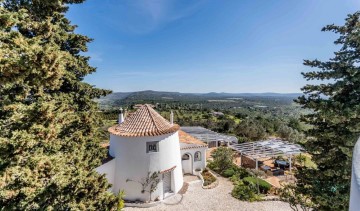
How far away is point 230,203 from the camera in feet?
63.0

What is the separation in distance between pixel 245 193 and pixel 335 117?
13.9 m

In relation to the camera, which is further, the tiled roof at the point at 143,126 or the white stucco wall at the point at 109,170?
the tiled roof at the point at 143,126

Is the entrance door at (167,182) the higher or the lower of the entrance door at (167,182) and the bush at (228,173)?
the higher

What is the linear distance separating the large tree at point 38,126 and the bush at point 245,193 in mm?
13053

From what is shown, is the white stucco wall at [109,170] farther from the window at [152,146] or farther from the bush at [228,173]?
the bush at [228,173]

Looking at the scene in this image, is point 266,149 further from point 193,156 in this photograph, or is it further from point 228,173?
point 193,156

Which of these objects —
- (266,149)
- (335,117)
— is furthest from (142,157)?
(266,149)

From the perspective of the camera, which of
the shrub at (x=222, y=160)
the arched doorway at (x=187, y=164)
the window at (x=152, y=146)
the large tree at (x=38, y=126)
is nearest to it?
the large tree at (x=38, y=126)

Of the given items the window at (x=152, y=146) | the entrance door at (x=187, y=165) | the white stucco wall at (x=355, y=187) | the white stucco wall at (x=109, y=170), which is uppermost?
the white stucco wall at (x=355, y=187)

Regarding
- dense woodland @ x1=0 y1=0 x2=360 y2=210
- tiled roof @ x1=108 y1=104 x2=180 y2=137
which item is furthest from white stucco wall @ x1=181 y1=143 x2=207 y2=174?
dense woodland @ x1=0 y1=0 x2=360 y2=210

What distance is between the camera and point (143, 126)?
1970cm

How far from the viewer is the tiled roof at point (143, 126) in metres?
19.0

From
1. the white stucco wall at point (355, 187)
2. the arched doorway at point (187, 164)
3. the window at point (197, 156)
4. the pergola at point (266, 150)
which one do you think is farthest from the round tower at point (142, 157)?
the white stucco wall at point (355, 187)

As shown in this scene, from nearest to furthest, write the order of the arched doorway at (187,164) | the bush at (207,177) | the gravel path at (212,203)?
the gravel path at (212,203) → the bush at (207,177) → the arched doorway at (187,164)
